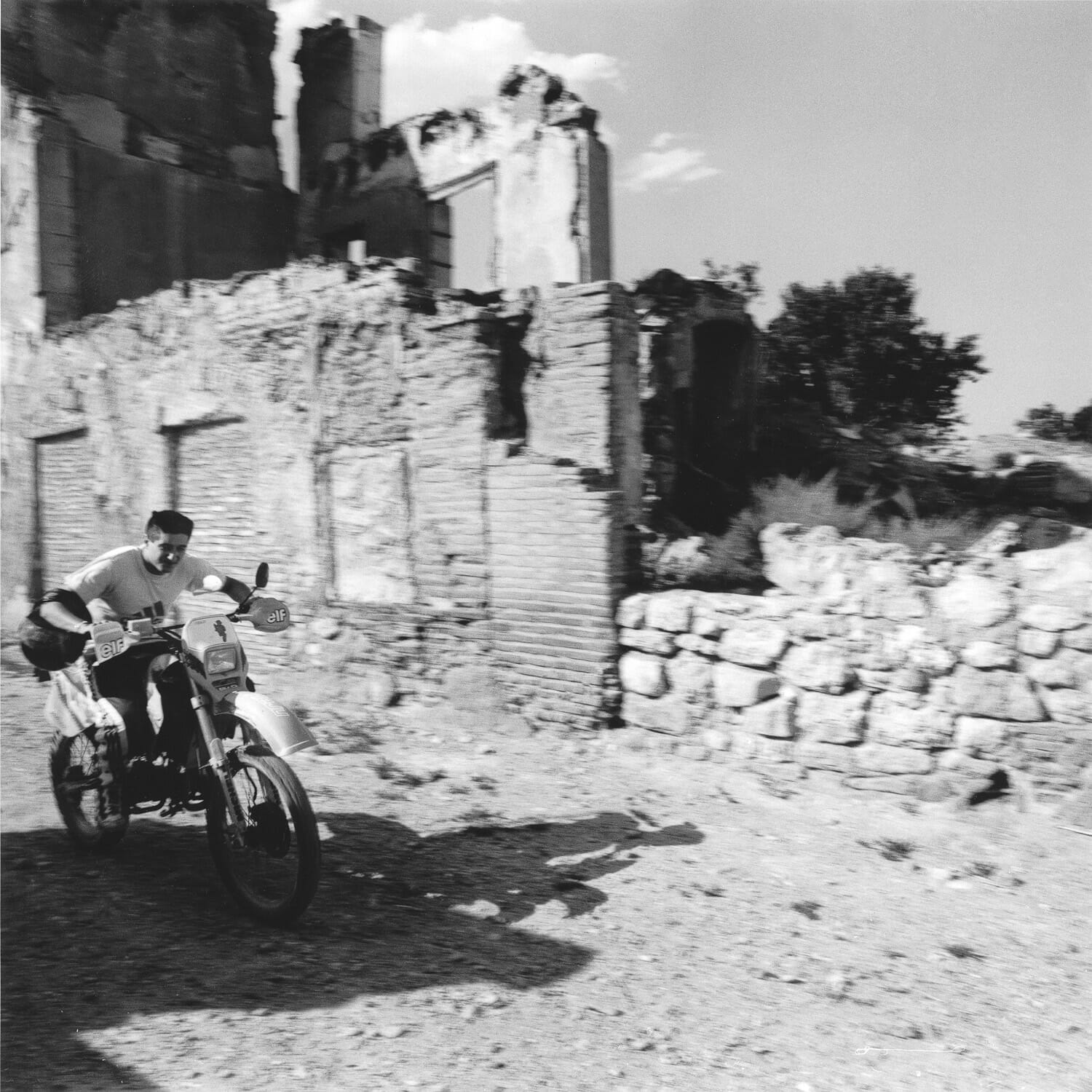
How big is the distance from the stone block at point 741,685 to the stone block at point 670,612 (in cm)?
34

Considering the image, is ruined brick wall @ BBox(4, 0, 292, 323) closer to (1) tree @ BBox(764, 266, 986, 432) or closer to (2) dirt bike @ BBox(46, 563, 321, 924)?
(2) dirt bike @ BBox(46, 563, 321, 924)

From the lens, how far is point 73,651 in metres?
3.58

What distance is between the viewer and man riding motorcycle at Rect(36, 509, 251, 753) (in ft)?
12.6

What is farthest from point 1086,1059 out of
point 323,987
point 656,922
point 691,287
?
point 691,287

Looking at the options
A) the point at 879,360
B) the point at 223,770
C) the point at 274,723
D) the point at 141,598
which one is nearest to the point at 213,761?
the point at 223,770

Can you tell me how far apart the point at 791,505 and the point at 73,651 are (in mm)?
5880

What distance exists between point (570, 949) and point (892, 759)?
2476 mm

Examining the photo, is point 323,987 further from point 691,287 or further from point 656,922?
point 691,287

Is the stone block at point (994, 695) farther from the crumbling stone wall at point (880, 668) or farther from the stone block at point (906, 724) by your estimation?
the stone block at point (906, 724)

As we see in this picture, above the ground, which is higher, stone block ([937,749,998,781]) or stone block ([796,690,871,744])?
stone block ([796,690,871,744])

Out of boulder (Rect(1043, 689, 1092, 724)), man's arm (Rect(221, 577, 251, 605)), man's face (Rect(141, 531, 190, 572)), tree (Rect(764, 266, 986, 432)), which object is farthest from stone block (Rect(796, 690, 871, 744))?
tree (Rect(764, 266, 986, 432))

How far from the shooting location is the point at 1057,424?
74.0ft

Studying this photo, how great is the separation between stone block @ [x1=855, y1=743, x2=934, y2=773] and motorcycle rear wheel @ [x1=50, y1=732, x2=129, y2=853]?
12.2 feet

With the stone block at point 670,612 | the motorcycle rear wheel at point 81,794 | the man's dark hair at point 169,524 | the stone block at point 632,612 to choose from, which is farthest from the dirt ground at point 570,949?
the man's dark hair at point 169,524
